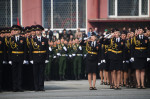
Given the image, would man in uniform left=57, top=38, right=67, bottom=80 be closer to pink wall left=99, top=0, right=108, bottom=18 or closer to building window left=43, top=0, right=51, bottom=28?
building window left=43, top=0, right=51, bottom=28

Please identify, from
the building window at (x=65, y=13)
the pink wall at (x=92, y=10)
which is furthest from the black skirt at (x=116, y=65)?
the building window at (x=65, y=13)

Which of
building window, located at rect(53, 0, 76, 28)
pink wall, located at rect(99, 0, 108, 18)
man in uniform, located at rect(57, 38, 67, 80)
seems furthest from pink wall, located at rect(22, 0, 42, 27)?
man in uniform, located at rect(57, 38, 67, 80)

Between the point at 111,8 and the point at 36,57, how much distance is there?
14.3m

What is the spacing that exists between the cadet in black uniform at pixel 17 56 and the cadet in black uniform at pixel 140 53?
4187 mm

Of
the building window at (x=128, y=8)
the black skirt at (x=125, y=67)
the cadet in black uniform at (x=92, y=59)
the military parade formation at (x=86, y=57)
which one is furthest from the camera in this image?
the building window at (x=128, y=8)

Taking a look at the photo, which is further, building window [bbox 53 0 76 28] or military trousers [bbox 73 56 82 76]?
building window [bbox 53 0 76 28]

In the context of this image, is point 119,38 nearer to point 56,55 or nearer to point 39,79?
point 39,79

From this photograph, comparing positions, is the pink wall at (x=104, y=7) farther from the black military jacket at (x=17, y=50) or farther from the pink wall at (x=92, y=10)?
the black military jacket at (x=17, y=50)

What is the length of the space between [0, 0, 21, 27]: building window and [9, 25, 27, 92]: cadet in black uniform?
1339 cm

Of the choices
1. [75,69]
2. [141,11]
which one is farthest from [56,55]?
[141,11]

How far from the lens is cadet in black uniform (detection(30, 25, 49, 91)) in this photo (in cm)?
1742

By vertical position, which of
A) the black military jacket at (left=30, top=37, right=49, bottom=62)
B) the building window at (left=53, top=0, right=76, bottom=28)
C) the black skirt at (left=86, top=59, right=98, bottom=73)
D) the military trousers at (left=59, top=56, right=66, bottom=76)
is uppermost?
the building window at (left=53, top=0, right=76, bottom=28)

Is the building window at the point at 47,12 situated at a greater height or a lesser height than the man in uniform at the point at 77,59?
greater

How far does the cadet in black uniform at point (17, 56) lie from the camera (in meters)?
17.4
